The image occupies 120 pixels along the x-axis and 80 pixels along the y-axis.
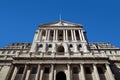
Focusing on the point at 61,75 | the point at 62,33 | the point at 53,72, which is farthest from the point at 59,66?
the point at 62,33

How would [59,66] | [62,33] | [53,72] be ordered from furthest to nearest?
1. [62,33]
2. [59,66]
3. [53,72]

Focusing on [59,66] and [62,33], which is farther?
[62,33]

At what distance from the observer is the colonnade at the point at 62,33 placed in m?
39.1

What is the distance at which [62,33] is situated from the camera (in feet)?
140

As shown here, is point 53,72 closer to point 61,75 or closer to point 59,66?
point 59,66

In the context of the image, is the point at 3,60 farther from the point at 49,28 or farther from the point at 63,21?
the point at 63,21

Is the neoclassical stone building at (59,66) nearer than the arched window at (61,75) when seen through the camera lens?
Yes

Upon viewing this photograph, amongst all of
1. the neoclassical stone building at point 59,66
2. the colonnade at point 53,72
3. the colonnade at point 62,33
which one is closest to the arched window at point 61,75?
the neoclassical stone building at point 59,66

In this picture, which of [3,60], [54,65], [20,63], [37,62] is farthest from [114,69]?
[3,60]

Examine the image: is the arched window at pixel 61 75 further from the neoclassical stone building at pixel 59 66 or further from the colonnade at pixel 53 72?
the colonnade at pixel 53 72

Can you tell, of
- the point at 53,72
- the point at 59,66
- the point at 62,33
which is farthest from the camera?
the point at 62,33

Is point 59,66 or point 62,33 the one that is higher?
point 62,33

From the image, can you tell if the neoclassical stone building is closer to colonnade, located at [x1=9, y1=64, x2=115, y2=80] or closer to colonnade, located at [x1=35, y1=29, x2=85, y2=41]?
colonnade, located at [x1=9, y1=64, x2=115, y2=80]

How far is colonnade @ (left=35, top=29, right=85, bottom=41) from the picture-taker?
128ft
